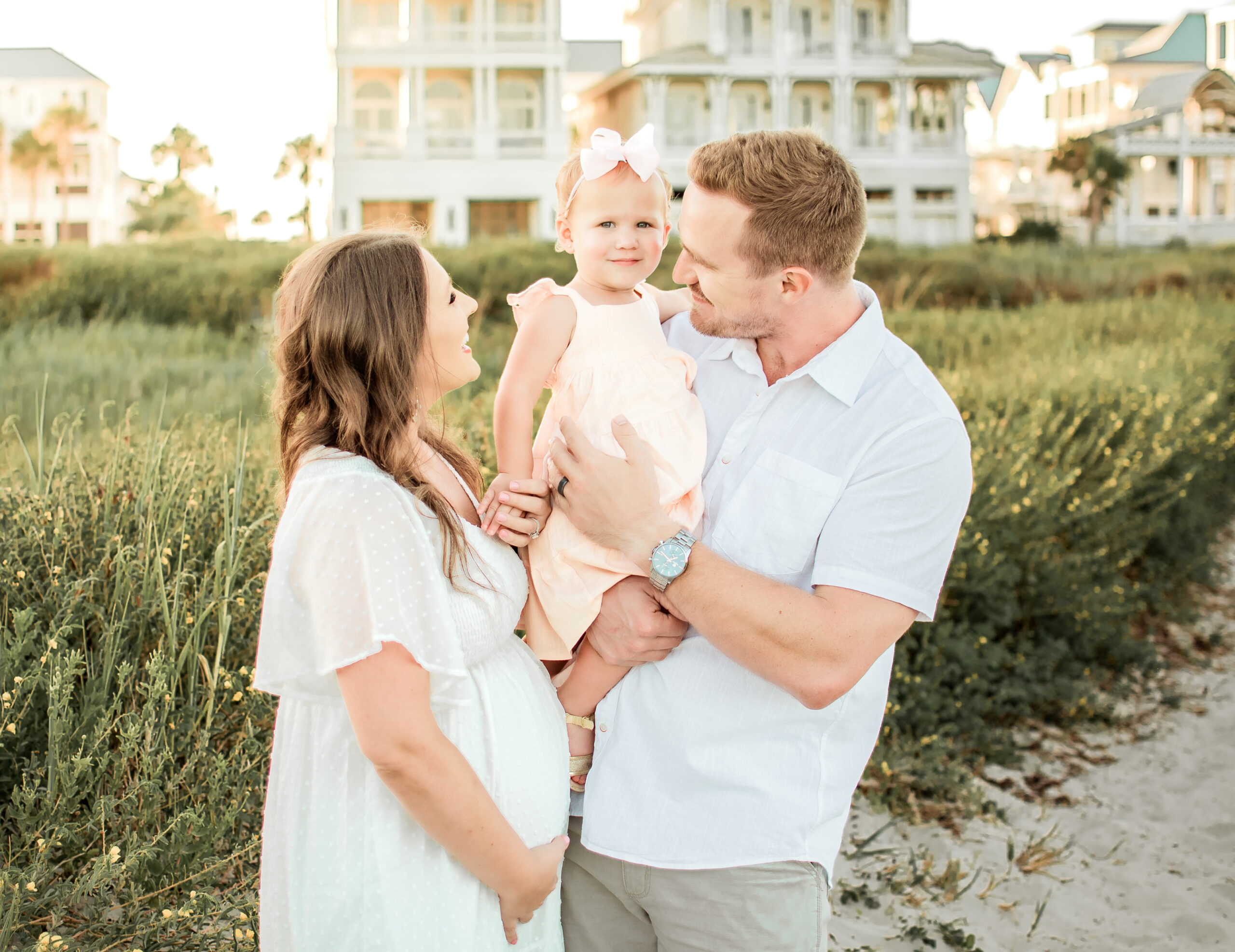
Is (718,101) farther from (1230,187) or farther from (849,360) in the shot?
(849,360)

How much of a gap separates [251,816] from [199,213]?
70.5 meters

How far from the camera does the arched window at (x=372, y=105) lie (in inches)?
1390

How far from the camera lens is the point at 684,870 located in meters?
2.31

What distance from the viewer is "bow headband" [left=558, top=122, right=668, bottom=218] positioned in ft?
9.52

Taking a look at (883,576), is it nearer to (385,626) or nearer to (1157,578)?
(385,626)

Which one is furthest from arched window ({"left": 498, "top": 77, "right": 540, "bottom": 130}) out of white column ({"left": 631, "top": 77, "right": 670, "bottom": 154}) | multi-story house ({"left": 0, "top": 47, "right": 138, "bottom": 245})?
multi-story house ({"left": 0, "top": 47, "right": 138, "bottom": 245})

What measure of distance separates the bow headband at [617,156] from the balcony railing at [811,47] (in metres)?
38.6

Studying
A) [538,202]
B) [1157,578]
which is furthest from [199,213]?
[1157,578]

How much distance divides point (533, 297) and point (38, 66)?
83.6 m

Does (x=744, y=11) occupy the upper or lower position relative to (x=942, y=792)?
upper

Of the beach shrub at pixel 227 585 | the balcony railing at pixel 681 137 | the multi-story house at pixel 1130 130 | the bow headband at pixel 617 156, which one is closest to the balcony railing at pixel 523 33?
the balcony railing at pixel 681 137

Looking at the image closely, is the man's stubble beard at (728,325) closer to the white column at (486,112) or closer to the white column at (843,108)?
the white column at (486,112)

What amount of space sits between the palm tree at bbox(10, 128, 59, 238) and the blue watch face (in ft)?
237

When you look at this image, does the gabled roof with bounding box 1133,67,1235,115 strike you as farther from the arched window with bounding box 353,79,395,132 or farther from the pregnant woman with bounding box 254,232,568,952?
the pregnant woman with bounding box 254,232,568,952
